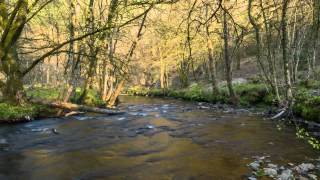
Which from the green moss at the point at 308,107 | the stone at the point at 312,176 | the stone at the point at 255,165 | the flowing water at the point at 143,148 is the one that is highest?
Answer: the green moss at the point at 308,107

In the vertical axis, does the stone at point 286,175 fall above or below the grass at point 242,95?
below

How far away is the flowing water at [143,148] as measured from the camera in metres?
9.23

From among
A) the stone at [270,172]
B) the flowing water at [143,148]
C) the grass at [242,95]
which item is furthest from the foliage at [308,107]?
the stone at [270,172]

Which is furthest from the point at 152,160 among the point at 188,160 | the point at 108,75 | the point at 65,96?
the point at 108,75

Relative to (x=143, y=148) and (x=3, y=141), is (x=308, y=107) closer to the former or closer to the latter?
(x=143, y=148)

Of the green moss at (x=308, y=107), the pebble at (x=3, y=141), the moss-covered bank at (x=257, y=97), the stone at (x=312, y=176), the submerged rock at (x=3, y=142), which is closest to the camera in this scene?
the stone at (x=312, y=176)

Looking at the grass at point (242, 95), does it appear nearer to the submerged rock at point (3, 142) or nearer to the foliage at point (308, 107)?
the foliage at point (308, 107)

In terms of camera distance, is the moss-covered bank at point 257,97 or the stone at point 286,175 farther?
the moss-covered bank at point 257,97

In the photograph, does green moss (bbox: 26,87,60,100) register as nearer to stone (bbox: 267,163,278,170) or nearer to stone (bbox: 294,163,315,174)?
stone (bbox: 267,163,278,170)

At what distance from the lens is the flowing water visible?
9234mm

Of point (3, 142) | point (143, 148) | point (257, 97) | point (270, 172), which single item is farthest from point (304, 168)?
point (257, 97)

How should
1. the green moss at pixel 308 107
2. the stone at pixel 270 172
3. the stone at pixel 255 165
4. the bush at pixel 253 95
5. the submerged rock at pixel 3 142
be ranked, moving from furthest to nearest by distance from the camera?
the bush at pixel 253 95 < the green moss at pixel 308 107 < the submerged rock at pixel 3 142 < the stone at pixel 255 165 < the stone at pixel 270 172

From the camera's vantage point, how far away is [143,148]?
12008 millimetres

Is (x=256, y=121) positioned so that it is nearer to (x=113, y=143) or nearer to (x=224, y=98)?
(x=113, y=143)
